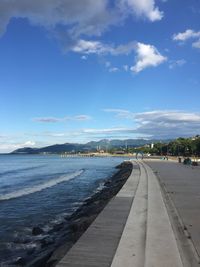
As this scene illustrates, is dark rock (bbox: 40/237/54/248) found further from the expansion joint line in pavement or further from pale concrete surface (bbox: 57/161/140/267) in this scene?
the expansion joint line in pavement

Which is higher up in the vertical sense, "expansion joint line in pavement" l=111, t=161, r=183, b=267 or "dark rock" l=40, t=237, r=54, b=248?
"expansion joint line in pavement" l=111, t=161, r=183, b=267

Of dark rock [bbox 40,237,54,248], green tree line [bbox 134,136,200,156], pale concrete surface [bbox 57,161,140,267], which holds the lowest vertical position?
dark rock [bbox 40,237,54,248]

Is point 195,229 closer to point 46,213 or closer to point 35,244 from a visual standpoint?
point 35,244

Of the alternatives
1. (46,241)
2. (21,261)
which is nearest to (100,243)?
(21,261)

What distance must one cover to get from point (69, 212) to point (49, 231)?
5286 mm

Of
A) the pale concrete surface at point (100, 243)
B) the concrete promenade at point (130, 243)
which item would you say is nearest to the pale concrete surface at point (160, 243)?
the concrete promenade at point (130, 243)

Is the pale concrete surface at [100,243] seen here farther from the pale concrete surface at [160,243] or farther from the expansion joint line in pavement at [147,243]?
the pale concrete surface at [160,243]

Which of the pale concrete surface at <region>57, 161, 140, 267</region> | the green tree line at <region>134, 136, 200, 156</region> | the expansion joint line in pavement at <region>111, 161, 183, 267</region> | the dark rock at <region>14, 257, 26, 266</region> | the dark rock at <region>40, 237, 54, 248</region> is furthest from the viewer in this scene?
the green tree line at <region>134, 136, 200, 156</region>

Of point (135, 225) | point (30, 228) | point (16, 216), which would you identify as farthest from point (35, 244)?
point (16, 216)

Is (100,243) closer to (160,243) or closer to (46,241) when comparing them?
(160,243)

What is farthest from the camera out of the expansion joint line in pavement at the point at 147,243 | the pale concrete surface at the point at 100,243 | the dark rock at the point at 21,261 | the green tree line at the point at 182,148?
the green tree line at the point at 182,148

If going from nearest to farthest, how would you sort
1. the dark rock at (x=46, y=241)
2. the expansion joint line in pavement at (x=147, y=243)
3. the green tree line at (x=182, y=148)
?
the expansion joint line in pavement at (x=147, y=243)
the dark rock at (x=46, y=241)
the green tree line at (x=182, y=148)

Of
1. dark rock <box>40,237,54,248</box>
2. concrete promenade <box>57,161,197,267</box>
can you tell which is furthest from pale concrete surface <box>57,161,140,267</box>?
dark rock <box>40,237,54,248</box>

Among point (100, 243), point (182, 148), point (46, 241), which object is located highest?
point (182, 148)
